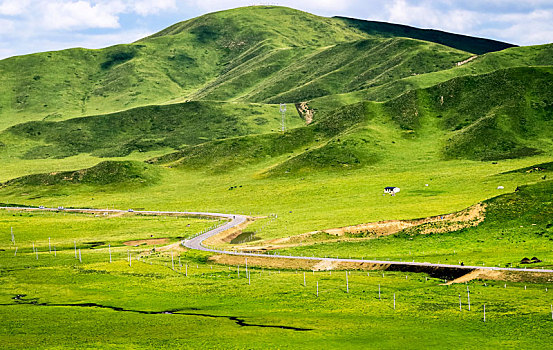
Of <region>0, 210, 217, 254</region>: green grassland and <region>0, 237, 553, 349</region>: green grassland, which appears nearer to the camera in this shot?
<region>0, 237, 553, 349</region>: green grassland

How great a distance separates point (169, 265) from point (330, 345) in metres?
53.4

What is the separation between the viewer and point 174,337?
2739 inches

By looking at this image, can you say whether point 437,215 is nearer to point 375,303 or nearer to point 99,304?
point 375,303

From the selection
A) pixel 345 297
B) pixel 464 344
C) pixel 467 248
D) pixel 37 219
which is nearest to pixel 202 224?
pixel 37 219

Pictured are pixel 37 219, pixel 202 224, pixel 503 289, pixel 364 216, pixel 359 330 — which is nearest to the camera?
pixel 359 330

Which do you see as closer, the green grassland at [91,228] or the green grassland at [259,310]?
the green grassland at [259,310]

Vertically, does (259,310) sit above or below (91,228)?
below

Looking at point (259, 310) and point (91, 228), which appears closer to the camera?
point (259, 310)

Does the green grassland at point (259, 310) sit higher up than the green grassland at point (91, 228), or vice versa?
the green grassland at point (91, 228)

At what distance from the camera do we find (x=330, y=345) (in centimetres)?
6450

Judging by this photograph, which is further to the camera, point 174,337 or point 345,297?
point 345,297

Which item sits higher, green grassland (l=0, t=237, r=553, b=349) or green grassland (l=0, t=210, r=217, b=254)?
green grassland (l=0, t=210, r=217, b=254)

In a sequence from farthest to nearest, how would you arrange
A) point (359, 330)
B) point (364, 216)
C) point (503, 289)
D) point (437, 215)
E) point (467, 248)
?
1. point (364, 216)
2. point (437, 215)
3. point (467, 248)
4. point (503, 289)
5. point (359, 330)

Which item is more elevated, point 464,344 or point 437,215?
point 437,215
